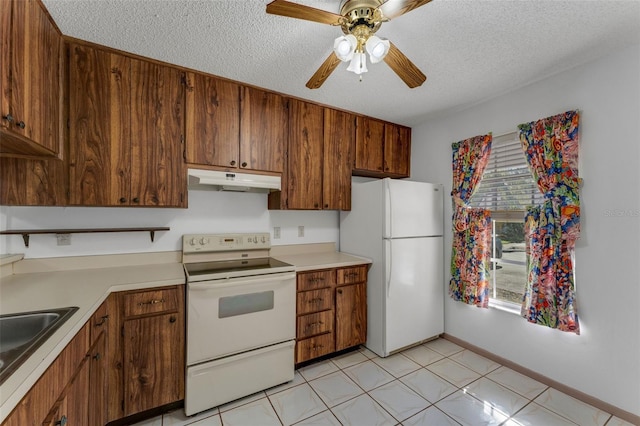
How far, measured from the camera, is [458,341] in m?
2.75

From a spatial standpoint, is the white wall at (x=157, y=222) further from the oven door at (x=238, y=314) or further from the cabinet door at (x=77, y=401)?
the cabinet door at (x=77, y=401)

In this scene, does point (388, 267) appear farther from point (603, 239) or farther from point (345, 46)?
point (345, 46)

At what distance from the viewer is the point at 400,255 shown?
100.0 inches

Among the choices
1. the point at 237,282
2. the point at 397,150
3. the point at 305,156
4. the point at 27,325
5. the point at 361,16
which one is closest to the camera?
the point at 27,325

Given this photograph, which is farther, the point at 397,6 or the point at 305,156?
the point at 305,156

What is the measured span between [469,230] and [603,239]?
2.95 ft

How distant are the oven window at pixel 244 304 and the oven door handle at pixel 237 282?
0.30 ft

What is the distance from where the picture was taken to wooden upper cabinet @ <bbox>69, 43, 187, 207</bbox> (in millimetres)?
1743

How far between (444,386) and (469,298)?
83 centimetres

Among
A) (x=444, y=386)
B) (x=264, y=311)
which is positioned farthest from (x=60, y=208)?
(x=444, y=386)

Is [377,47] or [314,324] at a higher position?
[377,47]

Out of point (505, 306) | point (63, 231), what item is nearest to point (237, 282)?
point (63, 231)

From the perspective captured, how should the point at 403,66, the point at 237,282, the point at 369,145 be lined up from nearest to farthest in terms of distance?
the point at 403,66, the point at 237,282, the point at 369,145

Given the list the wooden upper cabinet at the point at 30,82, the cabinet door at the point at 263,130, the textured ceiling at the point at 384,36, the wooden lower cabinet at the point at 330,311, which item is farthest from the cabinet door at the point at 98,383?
the textured ceiling at the point at 384,36
